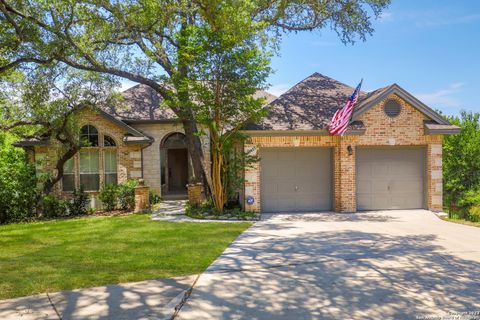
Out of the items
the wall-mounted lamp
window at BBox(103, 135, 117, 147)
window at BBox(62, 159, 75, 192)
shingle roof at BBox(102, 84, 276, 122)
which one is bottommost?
window at BBox(62, 159, 75, 192)

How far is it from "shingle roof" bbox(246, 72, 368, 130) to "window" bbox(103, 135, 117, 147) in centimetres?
781

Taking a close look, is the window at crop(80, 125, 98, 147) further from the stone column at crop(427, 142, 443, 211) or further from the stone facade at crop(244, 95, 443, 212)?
the stone column at crop(427, 142, 443, 211)

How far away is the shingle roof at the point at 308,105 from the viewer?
15141 mm

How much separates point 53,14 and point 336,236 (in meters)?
11.7

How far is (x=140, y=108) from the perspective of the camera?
21609 mm

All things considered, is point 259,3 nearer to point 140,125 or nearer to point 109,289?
point 140,125

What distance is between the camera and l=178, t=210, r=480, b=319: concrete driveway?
207 inches

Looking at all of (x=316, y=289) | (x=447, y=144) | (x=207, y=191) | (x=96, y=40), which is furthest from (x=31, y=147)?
(x=447, y=144)

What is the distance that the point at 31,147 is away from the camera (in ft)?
60.2

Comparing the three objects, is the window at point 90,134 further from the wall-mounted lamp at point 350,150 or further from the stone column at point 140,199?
the wall-mounted lamp at point 350,150

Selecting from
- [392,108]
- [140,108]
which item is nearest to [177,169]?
[140,108]

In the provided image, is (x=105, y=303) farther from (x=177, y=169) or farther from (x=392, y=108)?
(x=177, y=169)

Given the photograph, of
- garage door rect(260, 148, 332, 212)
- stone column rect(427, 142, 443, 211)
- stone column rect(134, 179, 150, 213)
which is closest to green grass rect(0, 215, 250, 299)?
stone column rect(134, 179, 150, 213)

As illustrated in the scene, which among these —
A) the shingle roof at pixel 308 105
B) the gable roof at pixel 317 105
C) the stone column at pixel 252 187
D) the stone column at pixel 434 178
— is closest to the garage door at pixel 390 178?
the stone column at pixel 434 178
